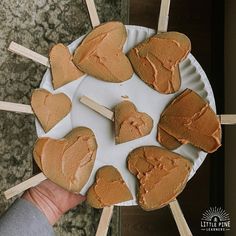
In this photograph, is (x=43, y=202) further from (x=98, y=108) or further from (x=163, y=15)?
(x=163, y=15)

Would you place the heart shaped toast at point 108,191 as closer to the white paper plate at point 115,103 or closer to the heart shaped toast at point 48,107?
the white paper plate at point 115,103

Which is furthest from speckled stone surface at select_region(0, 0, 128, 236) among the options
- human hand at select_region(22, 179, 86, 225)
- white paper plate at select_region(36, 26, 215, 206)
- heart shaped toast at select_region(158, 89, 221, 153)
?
heart shaped toast at select_region(158, 89, 221, 153)

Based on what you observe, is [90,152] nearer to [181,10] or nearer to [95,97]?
[95,97]

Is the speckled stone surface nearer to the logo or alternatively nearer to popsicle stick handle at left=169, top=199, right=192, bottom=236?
the logo

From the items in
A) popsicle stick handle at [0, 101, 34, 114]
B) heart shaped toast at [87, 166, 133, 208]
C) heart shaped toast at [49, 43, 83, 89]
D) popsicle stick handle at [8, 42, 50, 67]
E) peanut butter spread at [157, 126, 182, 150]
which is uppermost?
popsicle stick handle at [8, 42, 50, 67]

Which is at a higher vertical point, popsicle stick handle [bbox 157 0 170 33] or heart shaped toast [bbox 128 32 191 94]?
popsicle stick handle [bbox 157 0 170 33]
